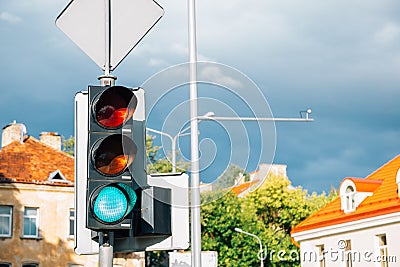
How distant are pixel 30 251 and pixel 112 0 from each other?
149ft

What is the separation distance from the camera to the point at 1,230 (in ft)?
164

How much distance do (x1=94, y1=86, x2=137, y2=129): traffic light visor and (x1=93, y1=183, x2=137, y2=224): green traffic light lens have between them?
0.43 metres

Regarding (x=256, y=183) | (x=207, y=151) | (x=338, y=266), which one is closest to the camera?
(x=256, y=183)

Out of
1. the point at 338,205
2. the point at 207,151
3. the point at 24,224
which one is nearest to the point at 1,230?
the point at 24,224

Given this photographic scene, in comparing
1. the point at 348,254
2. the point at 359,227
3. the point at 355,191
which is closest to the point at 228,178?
the point at 359,227

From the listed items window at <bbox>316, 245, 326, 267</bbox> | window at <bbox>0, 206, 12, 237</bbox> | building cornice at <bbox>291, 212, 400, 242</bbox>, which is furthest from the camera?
window at <bbox>0, 206, 12, 237</bbox>

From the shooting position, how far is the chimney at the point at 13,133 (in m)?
56.8

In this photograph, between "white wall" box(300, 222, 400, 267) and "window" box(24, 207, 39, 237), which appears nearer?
"white wall" box(300, 222, 400, 267)

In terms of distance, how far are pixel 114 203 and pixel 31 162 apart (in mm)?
48716

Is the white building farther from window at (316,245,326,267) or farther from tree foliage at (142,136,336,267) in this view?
tree foliage at (142,136,336,267)

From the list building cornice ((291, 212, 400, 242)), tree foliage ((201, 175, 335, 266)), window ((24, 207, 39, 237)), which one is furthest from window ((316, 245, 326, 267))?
tree foliage ((201, 175, 335, 266))

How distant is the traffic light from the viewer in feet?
19.2

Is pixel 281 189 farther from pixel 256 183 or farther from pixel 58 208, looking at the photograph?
pixel 256 183
